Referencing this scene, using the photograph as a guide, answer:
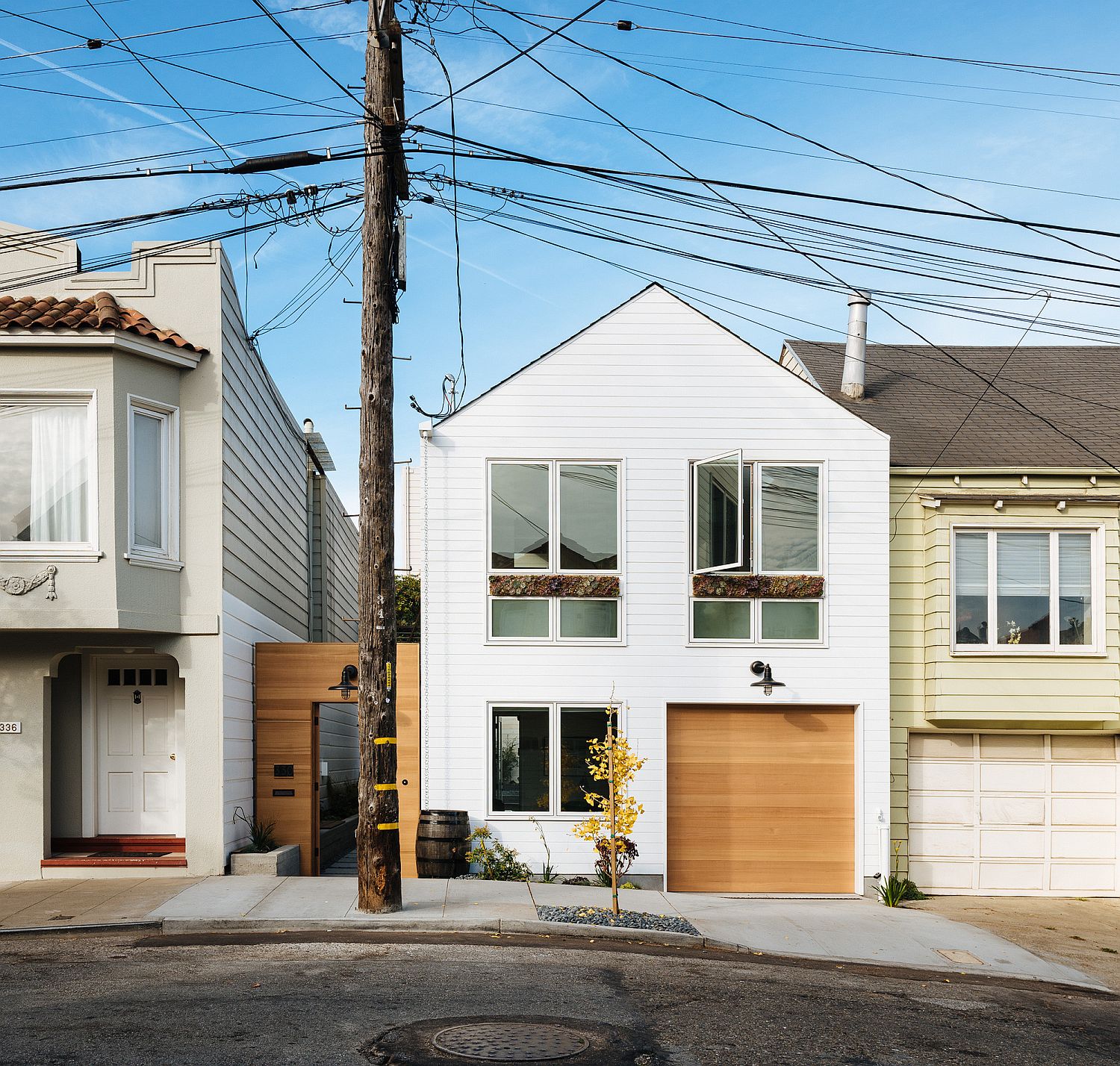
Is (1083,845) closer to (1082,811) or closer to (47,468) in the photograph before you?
(1082,811)

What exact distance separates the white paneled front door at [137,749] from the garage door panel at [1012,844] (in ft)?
34.1

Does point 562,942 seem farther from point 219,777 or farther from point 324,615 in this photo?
point 324,615

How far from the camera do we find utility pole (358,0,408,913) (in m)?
10.8

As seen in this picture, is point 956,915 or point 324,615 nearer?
point 956,915

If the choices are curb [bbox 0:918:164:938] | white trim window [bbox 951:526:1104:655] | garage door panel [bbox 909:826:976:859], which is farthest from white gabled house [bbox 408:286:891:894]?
curb [bbox 0:918:164:938]

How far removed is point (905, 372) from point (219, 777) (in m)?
12.1

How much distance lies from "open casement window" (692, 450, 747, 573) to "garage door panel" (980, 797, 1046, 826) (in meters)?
4.70

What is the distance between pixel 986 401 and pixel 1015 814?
6.00 meters

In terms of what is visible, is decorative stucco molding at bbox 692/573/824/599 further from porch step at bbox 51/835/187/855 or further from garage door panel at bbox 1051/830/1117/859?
porch step at bbox 51/835/187/855

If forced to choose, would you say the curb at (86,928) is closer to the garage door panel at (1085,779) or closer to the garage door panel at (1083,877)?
the garage door panel at (1083,877)

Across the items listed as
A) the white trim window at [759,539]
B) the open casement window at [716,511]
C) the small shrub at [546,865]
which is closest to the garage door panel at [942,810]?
the white trim window at [759,539]

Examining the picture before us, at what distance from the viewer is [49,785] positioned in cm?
1351

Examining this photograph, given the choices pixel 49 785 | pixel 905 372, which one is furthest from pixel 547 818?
pixel 905 372

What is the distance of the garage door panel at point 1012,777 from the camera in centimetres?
1534
